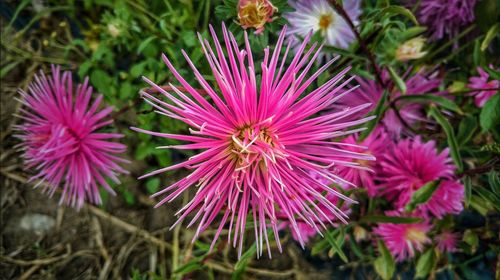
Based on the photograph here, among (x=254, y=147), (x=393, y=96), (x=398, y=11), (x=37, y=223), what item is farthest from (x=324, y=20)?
(x=37, y=223)

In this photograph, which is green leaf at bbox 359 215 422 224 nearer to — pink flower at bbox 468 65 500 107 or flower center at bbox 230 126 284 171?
pink flower at bbox 468 65 500 107

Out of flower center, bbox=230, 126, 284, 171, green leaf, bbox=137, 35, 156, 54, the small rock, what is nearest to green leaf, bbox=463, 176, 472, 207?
flower center, bbox=230, 126, 284, 171

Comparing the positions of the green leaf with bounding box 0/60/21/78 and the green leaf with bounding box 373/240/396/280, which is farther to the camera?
the green leaf with bounding box 0/60/21/78

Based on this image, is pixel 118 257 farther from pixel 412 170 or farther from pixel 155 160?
pixel 412 170

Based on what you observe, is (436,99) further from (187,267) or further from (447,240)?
(187,267)

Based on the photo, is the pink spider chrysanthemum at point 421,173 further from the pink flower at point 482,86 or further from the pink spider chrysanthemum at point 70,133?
the pink spider chrysanthemum at point 70,133

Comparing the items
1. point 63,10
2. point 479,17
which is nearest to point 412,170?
point 479,17

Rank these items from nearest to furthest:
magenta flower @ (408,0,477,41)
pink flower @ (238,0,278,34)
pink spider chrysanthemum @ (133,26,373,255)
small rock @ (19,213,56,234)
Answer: pink spider chrysanthemum @ (133,26,373,255) < pink flower @ (238,0,278,34) < magenta flower @ (408,0,477,41) < small rock @ (19,213,56,234)
